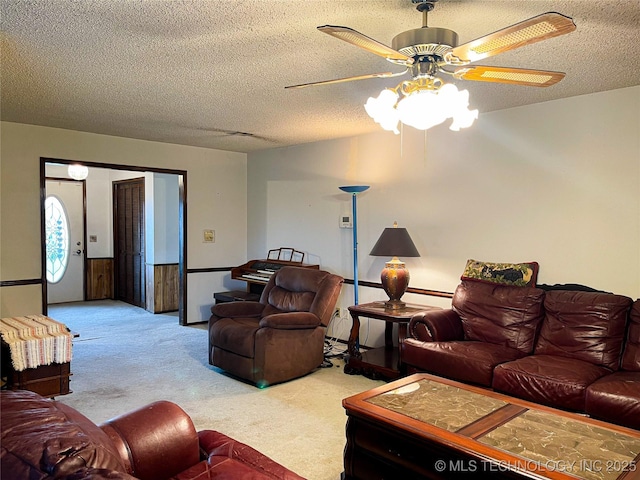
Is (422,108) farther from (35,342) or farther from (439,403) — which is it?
(35,342)

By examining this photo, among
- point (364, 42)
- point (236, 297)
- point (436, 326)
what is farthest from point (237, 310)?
point (364, 42)

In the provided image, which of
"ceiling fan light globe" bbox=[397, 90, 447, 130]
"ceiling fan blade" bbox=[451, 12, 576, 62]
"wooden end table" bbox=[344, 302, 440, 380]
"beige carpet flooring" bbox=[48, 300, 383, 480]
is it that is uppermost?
"ceiling fan blade" bbox=[451, 12, 576, 62]

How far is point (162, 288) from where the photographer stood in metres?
7.11

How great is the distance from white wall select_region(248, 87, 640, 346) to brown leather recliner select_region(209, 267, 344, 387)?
89cm

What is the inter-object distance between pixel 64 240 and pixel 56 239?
0.12 meters

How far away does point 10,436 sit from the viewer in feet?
3.54

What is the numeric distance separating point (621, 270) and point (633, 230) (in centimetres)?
30

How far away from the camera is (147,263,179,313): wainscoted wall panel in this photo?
23.1 feet

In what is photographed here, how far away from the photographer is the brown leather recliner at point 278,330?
3.90 meters

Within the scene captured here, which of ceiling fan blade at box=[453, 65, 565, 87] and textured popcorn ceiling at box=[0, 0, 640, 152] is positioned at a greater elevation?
textured popcorn ceiling at box=[0, 0, 640, 152]

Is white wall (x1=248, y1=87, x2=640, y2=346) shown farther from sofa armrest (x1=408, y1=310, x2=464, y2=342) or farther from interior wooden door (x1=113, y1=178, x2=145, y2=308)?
interior wooden door (x1=113, y1=178, x2=145, y2=308)

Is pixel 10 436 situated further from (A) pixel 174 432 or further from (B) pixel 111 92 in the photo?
(B) pixel 111 92

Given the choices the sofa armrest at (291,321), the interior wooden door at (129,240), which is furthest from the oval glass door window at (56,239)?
the sofa armrest at (291,321)

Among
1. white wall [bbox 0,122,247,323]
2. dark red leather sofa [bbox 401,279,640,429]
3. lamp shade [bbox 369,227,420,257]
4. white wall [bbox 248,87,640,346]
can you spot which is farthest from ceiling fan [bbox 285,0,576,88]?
white wall [bbox 0,122,247,323]
